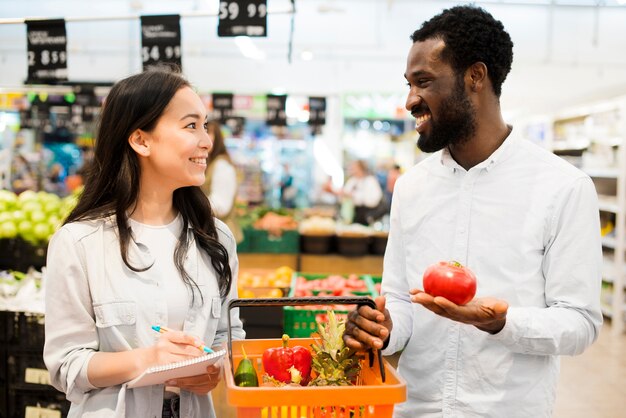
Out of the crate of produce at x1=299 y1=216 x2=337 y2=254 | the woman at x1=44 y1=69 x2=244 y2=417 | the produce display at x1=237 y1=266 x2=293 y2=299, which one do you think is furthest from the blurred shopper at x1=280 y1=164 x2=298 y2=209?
the woman at x1=44 y1=69 x2=244 y2=417

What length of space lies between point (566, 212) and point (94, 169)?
4.57 feet

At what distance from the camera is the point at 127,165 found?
2006 mm

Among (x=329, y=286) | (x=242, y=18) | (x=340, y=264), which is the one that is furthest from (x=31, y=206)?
(x=340, y=264)

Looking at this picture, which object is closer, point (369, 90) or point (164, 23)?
point (164, 23)

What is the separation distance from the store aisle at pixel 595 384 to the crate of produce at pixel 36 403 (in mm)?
3623

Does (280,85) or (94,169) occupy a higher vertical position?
(280,85)

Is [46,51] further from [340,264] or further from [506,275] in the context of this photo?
[506,275]

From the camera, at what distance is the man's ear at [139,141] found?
6.48 ft

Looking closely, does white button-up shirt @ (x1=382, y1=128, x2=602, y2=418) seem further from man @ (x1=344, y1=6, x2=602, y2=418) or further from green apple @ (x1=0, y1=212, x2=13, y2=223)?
green apple @ (x1=0, y1=212, x2=13, y2=223)

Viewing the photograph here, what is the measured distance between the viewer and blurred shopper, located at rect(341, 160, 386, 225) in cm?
1145

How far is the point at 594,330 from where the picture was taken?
1.72 m

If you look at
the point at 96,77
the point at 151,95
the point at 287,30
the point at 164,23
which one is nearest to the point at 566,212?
the point at 151,95

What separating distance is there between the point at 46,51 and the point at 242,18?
201 cm

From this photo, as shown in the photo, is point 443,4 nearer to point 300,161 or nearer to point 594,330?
point 300,161
